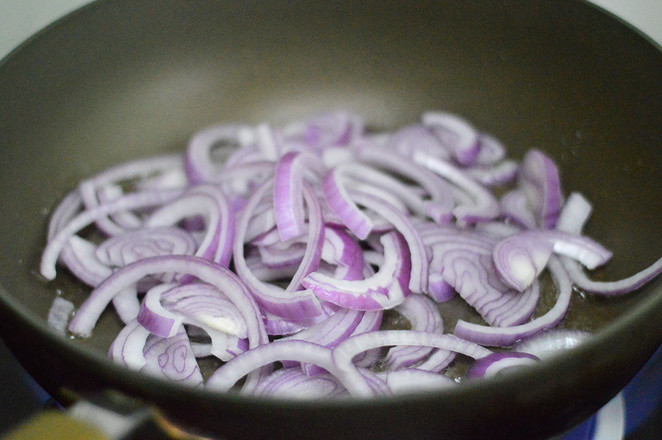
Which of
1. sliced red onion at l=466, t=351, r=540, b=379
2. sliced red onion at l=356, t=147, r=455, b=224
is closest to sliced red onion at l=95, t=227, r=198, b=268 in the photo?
sliced red onion at l=356, t=147, r=455, b=224

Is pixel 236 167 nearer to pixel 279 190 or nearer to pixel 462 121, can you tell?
pixel 279 190

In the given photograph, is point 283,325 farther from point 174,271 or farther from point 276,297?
point 174,271

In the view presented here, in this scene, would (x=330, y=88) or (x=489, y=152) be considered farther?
(x=330, y=88)

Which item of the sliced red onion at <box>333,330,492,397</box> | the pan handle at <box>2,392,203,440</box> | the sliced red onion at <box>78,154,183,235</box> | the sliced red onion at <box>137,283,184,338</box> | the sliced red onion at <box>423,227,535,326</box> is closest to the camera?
the pan handle at <box>2,392,203,440</box>

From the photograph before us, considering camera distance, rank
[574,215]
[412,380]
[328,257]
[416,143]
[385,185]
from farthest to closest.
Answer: [416,143] < [385,185] < [574,215] < [328,257] < [412,380]

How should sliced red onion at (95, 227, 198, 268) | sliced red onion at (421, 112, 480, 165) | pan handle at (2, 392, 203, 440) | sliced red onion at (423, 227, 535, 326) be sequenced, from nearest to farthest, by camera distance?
pan handle at (2, 392, 203, 440), sliced red onion at (423, 227, 535, 326), sliced red onion at (95, 227, 198, 268), sliced red onion at (421, 112, 480, 165)

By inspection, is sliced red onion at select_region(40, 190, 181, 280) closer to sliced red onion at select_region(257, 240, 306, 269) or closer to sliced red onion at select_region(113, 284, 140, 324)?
sliced red onion at select_region(113, 284, 140, 324)

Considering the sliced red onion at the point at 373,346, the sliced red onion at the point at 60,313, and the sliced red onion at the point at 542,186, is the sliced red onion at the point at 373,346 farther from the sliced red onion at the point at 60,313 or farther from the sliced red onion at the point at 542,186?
the sliced red onion at the point at 60,313

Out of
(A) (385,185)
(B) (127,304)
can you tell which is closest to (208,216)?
(B) (127,304)
